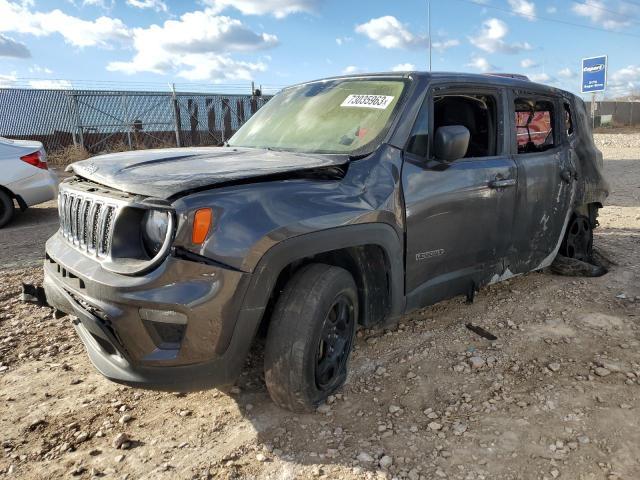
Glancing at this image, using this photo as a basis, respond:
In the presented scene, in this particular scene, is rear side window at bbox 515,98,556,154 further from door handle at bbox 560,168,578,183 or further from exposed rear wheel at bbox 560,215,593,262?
exposed rear wheel at bbox 560,215,593,262

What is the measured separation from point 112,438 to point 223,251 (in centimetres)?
118

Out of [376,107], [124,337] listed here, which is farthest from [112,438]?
[376,107]

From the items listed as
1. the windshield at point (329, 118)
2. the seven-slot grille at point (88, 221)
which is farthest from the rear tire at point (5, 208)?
the seven-slot grille at point (88, 221)

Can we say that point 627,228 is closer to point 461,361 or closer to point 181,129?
point 461,361

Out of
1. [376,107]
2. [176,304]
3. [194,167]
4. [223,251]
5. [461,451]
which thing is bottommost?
[461,451]

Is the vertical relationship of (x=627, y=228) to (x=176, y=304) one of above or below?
below

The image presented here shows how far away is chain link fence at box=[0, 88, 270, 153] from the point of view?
1683cm

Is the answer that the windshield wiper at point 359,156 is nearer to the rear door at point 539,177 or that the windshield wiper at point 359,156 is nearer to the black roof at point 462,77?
the black roof at point 462,77

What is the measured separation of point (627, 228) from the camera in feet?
22.2

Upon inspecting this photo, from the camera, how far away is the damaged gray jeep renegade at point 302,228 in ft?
7.36

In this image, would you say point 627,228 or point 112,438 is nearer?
point 112,438

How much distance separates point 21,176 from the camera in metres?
7.46

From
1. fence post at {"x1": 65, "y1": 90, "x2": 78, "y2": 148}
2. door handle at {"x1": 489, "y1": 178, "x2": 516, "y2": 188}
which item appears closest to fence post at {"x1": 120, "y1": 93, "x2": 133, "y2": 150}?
fence post at {"x1": 65, "y1": 90, "x2": 78, "y2": 148}

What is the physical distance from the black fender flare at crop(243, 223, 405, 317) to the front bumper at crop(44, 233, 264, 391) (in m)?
0.06
